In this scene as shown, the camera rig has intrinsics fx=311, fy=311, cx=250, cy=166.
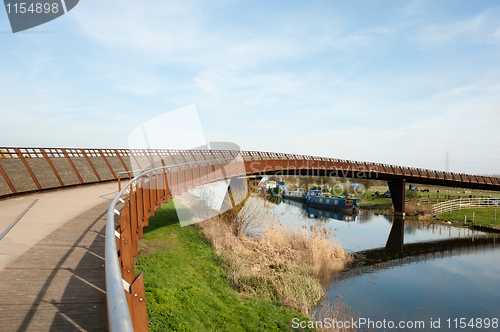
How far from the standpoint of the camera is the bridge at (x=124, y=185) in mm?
3377

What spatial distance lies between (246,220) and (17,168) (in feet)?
41.6

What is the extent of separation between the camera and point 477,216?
35.2 metres

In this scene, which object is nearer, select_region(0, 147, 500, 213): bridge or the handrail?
the handrail

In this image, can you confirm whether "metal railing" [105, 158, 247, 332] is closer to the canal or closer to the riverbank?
the canal

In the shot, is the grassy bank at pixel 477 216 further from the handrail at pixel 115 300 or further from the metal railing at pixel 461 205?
the handrail at pixel 115 300

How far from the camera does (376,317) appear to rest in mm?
11750

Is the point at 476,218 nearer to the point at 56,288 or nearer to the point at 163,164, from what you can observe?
the point at 163,164

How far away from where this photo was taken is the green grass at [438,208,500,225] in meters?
32.7

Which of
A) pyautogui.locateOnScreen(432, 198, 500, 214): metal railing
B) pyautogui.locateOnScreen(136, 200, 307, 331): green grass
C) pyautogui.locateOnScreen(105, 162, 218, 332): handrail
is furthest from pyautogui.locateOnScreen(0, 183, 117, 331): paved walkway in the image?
pyautogui.locateOnScreen(432, 198, 500, 214): metal railing

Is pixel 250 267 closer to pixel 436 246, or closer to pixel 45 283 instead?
pixel 45 283

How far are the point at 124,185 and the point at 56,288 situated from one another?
102 inches

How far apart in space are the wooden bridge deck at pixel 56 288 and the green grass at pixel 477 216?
124 feet

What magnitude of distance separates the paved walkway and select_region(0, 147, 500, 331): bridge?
1.1 inches

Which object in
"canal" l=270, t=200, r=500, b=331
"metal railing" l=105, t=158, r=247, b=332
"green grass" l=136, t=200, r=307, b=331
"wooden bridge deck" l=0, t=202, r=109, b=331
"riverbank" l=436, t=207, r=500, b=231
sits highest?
"metal railing" l=105, t=158, r=247, b=332
